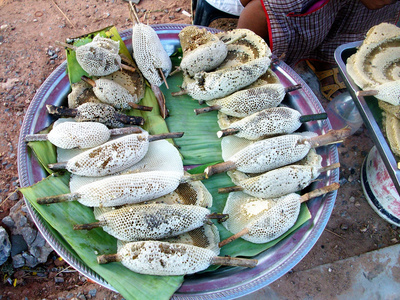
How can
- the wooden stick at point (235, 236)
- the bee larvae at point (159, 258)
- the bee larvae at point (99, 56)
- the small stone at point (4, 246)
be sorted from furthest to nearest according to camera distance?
the small stone at point (4, 246) < the bee larvae at point (99, 56) < the wooden stick at point (235, 236) < the bee larvae at point (159, 258)

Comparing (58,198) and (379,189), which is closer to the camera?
(58,198)

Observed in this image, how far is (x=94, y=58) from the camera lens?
2121mm

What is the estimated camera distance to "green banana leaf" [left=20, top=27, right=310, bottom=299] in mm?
1683

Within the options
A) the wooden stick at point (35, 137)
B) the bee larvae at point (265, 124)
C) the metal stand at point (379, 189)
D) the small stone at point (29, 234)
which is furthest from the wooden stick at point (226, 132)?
the small stone at point (29, 234)

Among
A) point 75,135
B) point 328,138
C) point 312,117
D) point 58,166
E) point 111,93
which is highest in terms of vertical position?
point 111,93

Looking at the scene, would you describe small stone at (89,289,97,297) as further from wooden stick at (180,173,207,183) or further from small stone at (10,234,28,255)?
wooden stick at (180,173,207,183)

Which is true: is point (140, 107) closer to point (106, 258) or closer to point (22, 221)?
point (106, 258)

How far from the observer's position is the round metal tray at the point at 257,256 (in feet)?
5.84

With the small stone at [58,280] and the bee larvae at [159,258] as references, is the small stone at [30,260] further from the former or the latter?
the bee larvae at [159,258]

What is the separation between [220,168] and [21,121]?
7.79 feet

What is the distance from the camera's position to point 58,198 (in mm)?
1771

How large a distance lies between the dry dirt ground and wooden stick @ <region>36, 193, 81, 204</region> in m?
1.04

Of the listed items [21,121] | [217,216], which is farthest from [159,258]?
[21,121]

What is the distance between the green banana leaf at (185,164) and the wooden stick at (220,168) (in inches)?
6.4
